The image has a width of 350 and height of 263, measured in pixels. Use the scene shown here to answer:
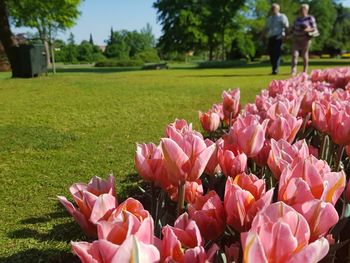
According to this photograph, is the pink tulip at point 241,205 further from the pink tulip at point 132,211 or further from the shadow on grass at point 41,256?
the shadow on grass at point 41,256

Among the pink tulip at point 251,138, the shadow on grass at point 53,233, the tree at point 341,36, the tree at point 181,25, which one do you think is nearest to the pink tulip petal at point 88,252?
the pink tulip at point 251,138

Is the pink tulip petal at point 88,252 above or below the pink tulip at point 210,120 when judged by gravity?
above

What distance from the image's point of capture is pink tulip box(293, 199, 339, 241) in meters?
1.24

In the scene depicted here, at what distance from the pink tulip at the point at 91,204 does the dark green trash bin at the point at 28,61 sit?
61.9 ft

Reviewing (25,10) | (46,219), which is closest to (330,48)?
(25,10)

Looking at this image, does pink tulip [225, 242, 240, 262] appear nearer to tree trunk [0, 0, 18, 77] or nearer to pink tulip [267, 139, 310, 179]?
pink tulip [267, 139, 310, 179]

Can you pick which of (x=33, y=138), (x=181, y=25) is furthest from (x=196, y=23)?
(x=33, y=138)

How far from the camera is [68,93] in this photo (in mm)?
10305

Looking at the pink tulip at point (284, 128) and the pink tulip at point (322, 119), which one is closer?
the pink tulip at point (284, 128)

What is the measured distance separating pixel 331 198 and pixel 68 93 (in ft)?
30.8

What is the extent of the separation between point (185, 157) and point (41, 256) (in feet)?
4.34

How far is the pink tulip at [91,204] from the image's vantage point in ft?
4.36

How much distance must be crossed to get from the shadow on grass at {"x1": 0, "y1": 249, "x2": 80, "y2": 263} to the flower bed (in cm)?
52

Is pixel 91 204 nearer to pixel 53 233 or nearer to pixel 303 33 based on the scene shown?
pixel 53 233
